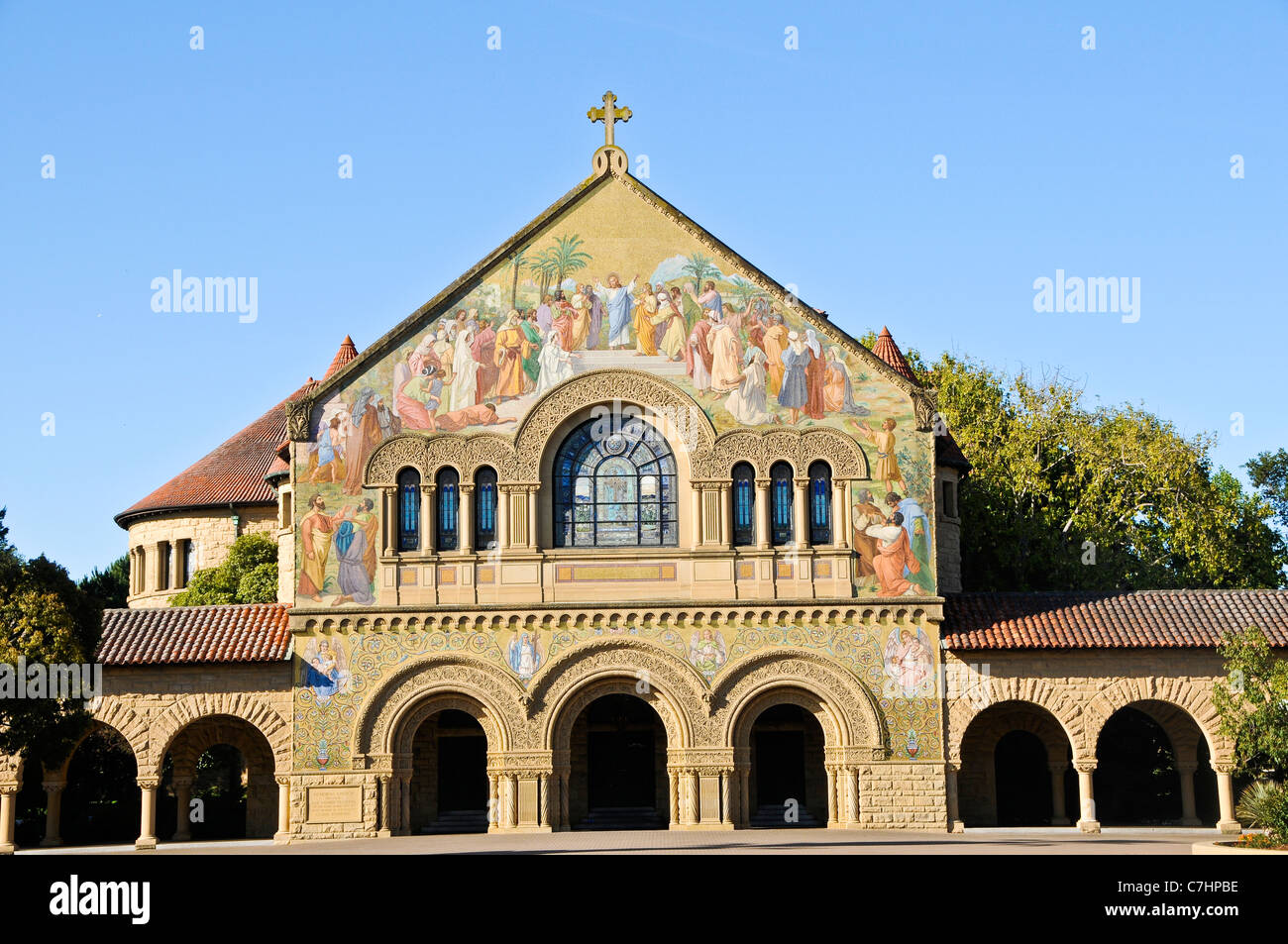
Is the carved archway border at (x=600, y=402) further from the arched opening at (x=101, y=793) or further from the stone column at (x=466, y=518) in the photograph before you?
the arched opening at (x=101, y=793)

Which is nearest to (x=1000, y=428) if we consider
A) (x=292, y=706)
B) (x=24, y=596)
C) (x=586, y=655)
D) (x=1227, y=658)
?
(x=1227, y=658)

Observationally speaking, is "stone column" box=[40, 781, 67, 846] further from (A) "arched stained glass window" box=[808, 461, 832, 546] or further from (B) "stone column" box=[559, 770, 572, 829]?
(A) "arched stained glass window" box=[808, 461, 832, 546]

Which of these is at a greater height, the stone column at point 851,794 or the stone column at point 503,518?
the stone column at point 503,518

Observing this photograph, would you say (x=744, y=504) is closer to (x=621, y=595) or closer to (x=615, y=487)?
(x=615, y=487)

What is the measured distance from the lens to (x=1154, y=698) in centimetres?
3828

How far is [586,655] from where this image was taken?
1483 inches

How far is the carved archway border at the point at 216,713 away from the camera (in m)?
37.8

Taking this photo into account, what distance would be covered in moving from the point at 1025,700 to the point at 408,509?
14225 millimetres

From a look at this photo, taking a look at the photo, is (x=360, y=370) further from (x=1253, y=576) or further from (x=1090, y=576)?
(x=1253, y=576)

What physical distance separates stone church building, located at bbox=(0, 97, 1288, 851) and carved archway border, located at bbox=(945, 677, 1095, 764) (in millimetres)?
62

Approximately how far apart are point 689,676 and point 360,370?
32.6 feet

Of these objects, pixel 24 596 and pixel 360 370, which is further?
pixel 360 370

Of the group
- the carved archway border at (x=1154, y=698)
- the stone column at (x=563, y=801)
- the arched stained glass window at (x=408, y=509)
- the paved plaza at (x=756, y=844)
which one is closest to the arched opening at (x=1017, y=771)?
the carved archway border at (x=1154, y=698)

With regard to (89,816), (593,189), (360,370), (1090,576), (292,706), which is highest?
(593,189)
